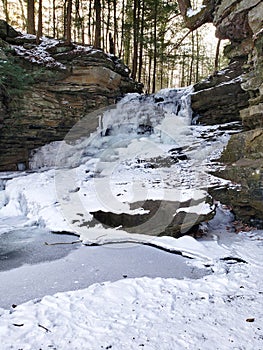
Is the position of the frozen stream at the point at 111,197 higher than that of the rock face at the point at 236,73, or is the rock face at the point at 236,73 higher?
the rock face at the point at 236,73

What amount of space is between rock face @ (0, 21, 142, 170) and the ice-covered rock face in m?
0.60

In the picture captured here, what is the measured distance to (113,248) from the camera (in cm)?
448

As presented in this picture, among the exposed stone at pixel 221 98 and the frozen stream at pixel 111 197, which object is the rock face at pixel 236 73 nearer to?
the exposed stone at pixel 221 98

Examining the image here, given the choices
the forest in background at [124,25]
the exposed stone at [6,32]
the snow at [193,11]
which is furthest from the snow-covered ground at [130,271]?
the forest in background at [124,25]

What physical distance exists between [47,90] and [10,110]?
5.54ft

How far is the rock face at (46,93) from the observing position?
1079 cm

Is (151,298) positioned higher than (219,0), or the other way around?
(219,0)

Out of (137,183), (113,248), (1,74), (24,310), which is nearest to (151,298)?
(24,310)

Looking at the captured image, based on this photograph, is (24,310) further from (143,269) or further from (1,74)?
(1,74)

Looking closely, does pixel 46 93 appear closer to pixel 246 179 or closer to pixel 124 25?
pixel 124 25

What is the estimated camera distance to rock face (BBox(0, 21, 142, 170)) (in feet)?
35.4

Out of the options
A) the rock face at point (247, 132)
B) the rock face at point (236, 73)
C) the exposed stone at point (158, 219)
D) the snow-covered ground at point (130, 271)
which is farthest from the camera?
the rock face at point (236, 73)

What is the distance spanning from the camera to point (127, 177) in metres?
8.36

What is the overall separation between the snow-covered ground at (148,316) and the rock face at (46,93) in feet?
30.3
